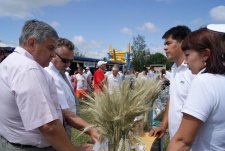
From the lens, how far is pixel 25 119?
6.08 ft

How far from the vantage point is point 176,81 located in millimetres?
3365

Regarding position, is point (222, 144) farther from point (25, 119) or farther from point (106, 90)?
point (25, 119)

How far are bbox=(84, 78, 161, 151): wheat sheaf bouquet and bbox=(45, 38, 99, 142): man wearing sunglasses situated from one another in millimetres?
680

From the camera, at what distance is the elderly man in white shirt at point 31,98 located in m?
1.83

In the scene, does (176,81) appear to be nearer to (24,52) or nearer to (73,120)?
(73,120)

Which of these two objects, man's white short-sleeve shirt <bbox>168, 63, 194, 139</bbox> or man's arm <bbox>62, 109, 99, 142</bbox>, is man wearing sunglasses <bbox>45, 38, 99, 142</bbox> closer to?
man's arm <bbox>62, 109, 99, 142</bbox>

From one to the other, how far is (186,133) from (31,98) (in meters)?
0.90

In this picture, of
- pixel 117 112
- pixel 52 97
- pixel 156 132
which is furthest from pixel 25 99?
pixel 156 132

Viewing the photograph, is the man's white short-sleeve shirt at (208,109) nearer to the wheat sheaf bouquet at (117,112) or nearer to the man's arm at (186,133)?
the man's arm at (186,133)

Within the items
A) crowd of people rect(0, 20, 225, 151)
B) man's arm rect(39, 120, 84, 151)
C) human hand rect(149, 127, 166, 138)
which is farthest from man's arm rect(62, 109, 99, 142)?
human hand rect(149, 127, 166, 138)

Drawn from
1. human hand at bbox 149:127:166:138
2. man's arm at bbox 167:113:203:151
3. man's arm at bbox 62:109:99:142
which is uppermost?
man's arm at bbox 167:113:203:151

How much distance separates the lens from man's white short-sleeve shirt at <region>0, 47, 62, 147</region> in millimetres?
1826

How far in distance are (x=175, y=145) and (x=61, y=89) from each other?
1491 millimetres

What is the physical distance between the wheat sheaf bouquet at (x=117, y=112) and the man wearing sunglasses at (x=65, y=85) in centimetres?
68
